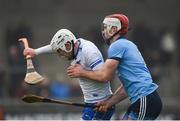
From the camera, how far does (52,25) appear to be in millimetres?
24797

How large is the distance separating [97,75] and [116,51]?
34cm

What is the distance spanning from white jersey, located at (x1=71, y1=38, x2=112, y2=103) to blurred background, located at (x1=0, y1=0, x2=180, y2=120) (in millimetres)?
9527

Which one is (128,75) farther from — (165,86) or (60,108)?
(165,86)

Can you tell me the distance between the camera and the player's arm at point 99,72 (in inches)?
416

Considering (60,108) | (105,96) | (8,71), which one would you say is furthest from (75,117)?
(105,96)

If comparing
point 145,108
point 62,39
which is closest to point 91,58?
point 62,39

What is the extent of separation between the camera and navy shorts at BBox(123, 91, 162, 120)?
10.6 metres

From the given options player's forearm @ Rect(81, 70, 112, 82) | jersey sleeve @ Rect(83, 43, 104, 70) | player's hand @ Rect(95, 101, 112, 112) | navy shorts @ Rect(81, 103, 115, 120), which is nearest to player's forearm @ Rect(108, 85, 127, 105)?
player's hand @ Rect(95, 101, 112, 112)

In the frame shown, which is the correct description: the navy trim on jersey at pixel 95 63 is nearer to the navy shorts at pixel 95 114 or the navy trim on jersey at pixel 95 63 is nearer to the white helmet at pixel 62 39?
the white helmet at pixel 62 39

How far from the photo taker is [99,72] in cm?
1065

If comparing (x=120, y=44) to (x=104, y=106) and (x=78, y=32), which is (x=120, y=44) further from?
(x=78, y=32)

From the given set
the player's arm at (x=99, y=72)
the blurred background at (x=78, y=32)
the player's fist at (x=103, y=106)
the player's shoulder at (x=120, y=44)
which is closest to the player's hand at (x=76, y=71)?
the player's arm at (x=99, y=72)

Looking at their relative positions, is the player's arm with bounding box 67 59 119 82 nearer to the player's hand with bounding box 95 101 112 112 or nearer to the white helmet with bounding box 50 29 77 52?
the white helmet with bounding box 50 29 77 52

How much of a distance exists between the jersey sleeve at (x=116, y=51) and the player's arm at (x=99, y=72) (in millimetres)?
52
